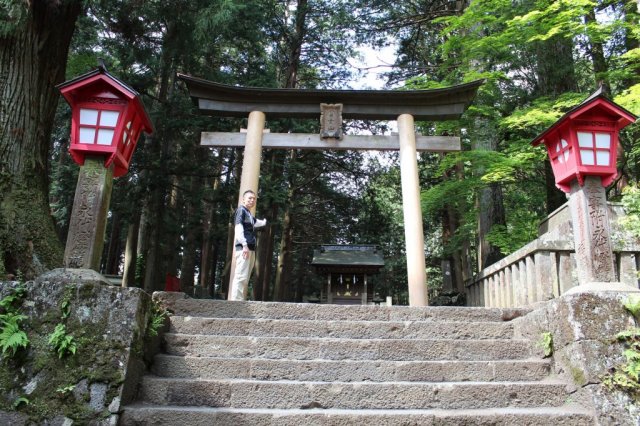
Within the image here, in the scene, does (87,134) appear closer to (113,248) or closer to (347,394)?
(347,394)

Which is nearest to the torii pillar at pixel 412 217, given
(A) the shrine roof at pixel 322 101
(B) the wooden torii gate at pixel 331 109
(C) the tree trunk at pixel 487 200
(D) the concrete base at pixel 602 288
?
(B) the wooden torii gate at pixel 331 109

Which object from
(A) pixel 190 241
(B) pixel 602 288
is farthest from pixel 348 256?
(B) pixel 602 288

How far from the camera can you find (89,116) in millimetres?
4031

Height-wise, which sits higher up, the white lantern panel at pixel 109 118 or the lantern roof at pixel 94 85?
the lantern roof at pixel 94 85

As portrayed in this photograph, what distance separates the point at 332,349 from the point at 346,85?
13.9 m

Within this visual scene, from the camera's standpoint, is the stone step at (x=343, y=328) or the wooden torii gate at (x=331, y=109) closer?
the stone step at (x=343, y=328)

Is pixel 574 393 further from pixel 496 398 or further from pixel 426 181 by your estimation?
pixel 426 181

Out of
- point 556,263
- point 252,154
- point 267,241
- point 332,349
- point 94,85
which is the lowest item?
point 332,349

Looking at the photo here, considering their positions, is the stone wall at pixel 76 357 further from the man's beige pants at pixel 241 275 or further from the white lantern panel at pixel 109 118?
the man's beige pants at pixel 241 275

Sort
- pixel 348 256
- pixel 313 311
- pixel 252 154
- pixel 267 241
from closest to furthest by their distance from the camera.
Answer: pixel 313 311, pixel 252 154, pixel 267 241, pixel 348 256

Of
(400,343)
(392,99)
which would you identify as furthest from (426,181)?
(400,343)

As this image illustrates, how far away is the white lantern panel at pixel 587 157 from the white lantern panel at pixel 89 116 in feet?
14.2

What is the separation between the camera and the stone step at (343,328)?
449 cm

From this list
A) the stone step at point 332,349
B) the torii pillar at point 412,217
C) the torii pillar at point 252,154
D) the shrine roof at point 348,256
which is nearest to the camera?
the stone step at point 332,349
